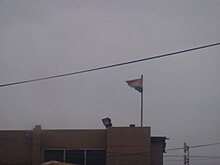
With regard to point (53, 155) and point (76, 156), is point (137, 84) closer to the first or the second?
point (76, 156)

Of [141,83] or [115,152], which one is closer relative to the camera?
[115,152]

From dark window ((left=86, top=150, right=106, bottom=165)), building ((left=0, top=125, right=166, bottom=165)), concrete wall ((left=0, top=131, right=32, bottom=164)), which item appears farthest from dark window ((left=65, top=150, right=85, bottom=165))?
concrete wall ((left=0, top=131, right=32, bottom=164))

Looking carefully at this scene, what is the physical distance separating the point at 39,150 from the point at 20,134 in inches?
55.9

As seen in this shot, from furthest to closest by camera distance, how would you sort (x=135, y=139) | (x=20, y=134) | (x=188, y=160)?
1. (x=188, y=160)
2. (x=20, y=134)
3. (x=135, y=139)

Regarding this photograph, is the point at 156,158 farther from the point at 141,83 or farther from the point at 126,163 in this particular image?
the point at 141,83

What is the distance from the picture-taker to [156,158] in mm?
29781

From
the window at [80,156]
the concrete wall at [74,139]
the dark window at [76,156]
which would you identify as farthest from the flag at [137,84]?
the dark window at [76,156]

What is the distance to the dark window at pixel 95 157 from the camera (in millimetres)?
29953

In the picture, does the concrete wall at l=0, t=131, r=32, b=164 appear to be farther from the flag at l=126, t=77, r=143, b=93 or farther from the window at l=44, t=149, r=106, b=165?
the flag at l=126, t=77, r=143, b=93

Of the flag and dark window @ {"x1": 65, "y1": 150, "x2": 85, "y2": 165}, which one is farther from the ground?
the flag

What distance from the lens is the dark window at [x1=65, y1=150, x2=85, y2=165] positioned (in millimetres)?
30250

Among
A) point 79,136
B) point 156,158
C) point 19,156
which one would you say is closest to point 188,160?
point 156,158

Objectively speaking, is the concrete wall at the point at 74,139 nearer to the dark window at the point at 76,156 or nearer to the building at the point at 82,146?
the building at the point at 82,146

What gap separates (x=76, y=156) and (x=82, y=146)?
791 millimetres
